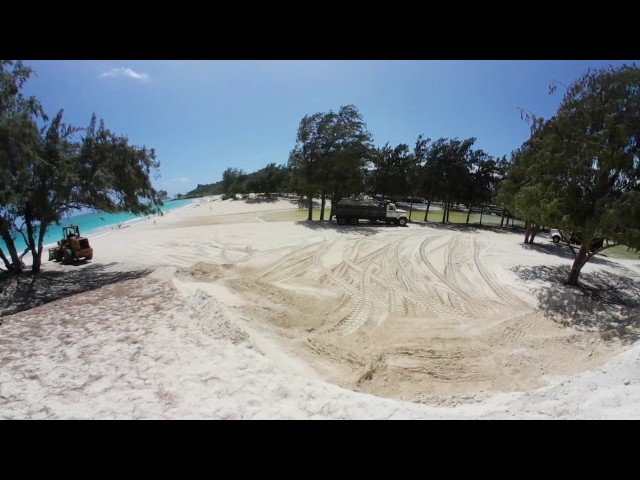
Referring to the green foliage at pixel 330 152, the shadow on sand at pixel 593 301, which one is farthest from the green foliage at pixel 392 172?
the shadow on sand at pixel 593 301

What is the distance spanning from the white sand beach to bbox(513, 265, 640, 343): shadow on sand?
8cm

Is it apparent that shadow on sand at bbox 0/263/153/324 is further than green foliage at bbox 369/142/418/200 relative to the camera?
No

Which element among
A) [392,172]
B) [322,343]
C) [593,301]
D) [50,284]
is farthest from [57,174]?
[392,172]

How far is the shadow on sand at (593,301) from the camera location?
9.12 meters

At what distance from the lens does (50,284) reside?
11867 millimetres

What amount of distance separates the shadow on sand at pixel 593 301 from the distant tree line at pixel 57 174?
58.2 ft

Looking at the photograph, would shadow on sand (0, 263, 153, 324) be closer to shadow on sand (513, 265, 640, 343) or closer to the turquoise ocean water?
the turquoise ocean water

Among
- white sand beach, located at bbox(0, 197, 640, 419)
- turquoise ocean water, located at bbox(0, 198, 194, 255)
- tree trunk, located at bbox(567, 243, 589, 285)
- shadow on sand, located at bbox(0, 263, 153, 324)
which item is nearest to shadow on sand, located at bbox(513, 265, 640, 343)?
white sand beach, located at bbox(0, 197, 640, 419)

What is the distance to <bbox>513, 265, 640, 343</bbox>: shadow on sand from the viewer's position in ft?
29.9

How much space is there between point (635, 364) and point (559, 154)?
29.2 feet

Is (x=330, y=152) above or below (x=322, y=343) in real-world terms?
above

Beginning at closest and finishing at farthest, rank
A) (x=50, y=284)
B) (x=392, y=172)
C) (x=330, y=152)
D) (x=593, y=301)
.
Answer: (x=593, y=301) → (x=50, y=284) → (x=330, y=152) → (x=392, y=172)

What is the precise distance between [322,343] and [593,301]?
11.2 metres

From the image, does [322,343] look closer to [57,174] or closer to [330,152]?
[57,174]
